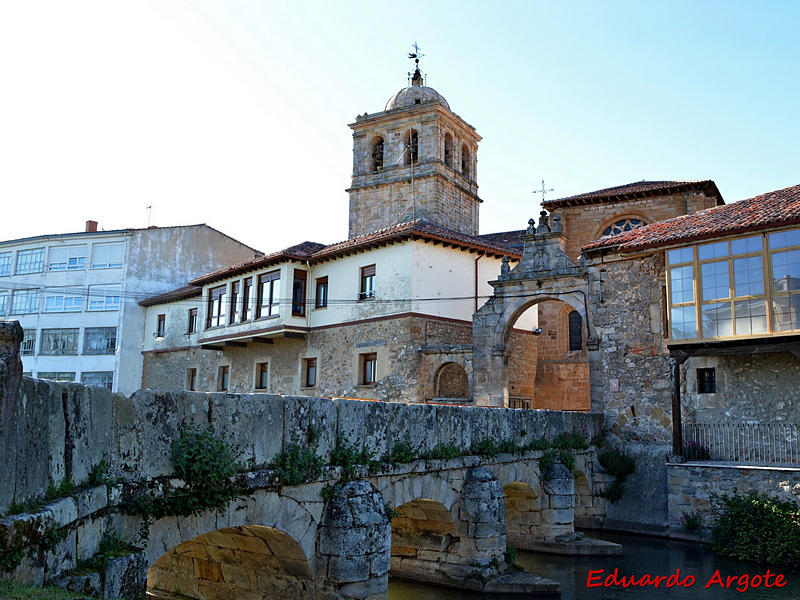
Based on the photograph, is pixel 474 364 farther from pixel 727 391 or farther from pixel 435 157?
pixel 435 157

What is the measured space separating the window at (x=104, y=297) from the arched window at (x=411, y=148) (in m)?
16.1

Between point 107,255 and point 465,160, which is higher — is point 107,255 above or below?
below

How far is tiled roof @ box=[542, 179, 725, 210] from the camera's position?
2388 centimetres

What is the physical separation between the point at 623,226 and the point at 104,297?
2510 centimetres

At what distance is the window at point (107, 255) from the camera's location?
34688mm

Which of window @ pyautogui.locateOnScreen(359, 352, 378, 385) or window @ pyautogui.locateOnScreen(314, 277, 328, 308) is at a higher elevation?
window @ pyautogui.locateOnScreen(314, 277, 328, 308)

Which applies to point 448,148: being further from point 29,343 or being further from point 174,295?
point 29,343

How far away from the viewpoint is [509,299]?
2103 centimetres

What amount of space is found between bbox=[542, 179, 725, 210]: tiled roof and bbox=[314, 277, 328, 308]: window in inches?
360

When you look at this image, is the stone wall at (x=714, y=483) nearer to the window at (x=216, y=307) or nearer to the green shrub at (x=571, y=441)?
the green shrub at (x=571, y=441)

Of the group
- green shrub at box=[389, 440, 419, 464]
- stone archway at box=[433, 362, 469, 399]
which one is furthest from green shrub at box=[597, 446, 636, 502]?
green shrub at box=[389, 440, 419, 464]

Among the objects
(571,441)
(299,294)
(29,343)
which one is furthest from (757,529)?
(29,343)

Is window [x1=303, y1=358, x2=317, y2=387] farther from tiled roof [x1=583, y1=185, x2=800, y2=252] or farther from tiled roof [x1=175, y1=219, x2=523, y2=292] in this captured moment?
tiled roof [x1=583, y1=185, x2=800, y2=252]

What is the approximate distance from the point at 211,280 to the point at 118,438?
81.9ft
